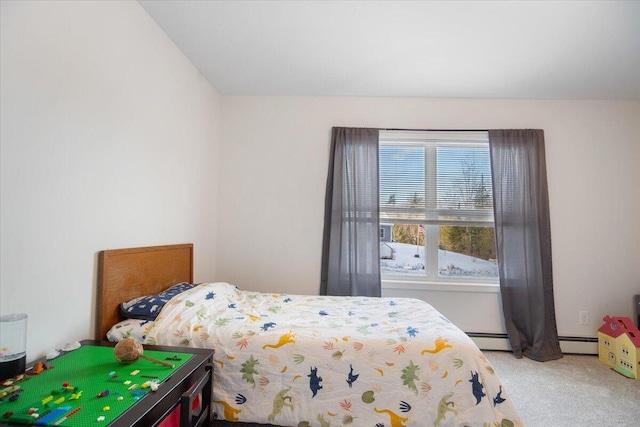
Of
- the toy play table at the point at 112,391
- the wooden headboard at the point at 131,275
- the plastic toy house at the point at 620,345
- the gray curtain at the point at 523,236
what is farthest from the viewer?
the gray curtain at the point at 523,236

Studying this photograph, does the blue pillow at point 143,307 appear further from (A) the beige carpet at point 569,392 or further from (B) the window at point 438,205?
(A) the beige carpet at point 569,392

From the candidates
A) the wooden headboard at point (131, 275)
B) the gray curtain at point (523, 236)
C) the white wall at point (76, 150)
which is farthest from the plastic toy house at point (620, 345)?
the white wall at point (76, 150)

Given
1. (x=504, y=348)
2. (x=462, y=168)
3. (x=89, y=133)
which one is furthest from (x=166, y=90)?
(x=504, y=348)

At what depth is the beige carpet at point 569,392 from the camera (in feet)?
6.04

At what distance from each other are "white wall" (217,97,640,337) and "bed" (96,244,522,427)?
1.30 metres

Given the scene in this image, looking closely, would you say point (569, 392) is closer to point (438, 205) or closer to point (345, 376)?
point (438, 205)

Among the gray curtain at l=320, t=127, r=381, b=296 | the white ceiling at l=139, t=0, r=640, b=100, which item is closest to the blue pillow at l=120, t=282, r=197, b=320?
the gray curtain at l=320, t=127, r=381, b=296

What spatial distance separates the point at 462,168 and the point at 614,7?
60.2 inches

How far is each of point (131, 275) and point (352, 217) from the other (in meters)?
1.89

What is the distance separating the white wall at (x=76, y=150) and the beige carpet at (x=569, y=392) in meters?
2.70

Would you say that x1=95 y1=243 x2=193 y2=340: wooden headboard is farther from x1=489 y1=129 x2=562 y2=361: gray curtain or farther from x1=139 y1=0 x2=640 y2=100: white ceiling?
x1=489 y1=129 x2=562 y2=361: gray curtain

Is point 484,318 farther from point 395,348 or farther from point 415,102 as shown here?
point 415,102

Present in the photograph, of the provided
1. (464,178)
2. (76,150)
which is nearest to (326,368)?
(76,150)

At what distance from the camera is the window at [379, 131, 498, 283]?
300cm
